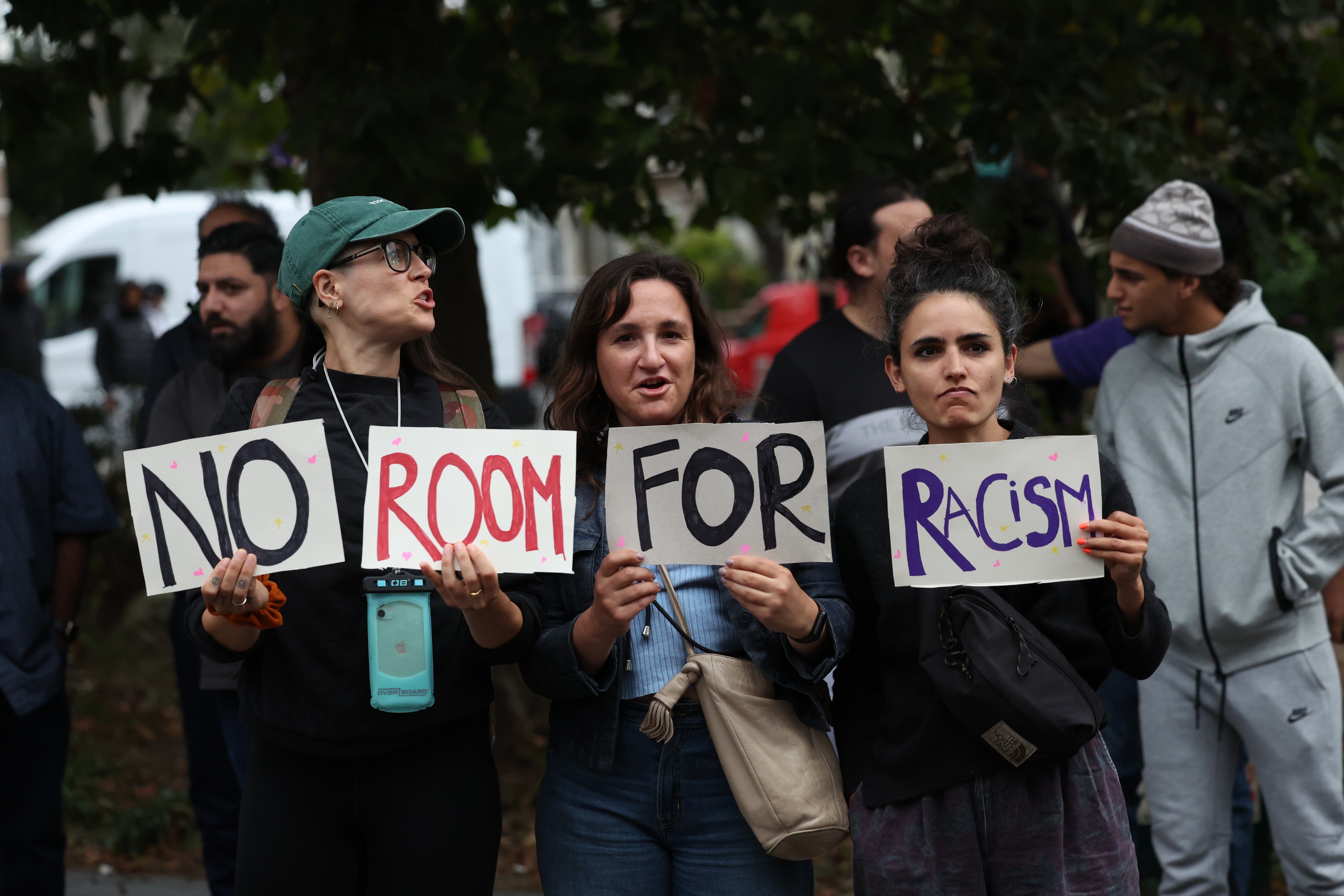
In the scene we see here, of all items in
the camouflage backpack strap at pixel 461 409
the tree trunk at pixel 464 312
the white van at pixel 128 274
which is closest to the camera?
the camouflage backpack strap at pixel 461 409

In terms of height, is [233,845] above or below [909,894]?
below

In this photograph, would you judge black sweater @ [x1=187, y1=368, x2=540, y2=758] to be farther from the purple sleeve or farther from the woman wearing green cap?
the purple sleeve

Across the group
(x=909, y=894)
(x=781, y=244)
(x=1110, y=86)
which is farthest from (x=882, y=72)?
(x=781, y=244)

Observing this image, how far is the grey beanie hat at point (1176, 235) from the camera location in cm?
338

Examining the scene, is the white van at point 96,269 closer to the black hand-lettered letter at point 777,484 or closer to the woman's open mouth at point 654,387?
the woman's open mouth at point 654,387

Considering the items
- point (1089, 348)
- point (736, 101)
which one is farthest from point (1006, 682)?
point (736, 101)

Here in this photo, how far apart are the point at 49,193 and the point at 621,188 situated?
2738mm

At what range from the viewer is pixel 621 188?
508cm

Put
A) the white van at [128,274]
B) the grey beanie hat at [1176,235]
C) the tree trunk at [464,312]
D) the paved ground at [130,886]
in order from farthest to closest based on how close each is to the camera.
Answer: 1. the white van at [128,274]
2. the tree trunk at [464,312]
3. the paved ground at [130,886]
4. the grey beanie hat at [1176,235]

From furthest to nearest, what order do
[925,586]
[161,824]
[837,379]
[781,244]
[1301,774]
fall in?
[781,244]
[161,824]
[837,379]
[1301,774]
[925,586]

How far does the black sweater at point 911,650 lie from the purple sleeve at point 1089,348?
1.53 meters

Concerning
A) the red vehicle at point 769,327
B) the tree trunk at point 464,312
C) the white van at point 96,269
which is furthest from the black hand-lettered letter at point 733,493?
the red vehicle at point 769,327

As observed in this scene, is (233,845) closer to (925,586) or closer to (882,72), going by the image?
(925,586)

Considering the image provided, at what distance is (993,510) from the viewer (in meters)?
2.36
